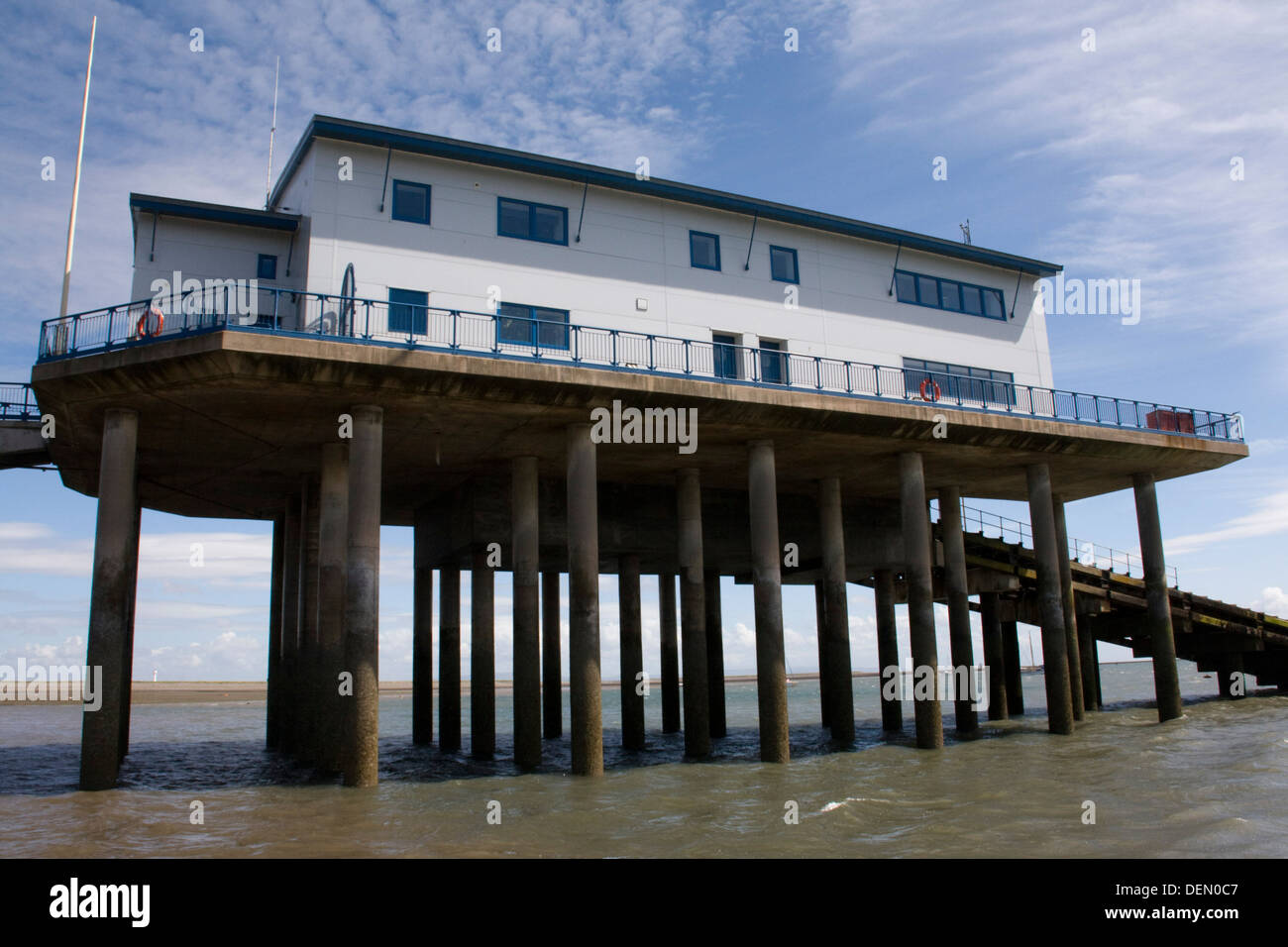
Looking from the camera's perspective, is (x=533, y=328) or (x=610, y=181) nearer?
(x=533, y=328)

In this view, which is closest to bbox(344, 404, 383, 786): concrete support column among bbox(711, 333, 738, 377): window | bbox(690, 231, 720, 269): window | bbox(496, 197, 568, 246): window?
bbox(496, 197, 568, 246): window

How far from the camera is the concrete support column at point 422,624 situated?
3238 centimetres

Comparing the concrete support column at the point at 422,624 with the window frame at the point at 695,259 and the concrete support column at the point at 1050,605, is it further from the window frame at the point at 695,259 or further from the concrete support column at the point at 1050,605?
the concrete support column at the point at 1050,605

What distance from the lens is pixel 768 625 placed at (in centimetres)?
2462

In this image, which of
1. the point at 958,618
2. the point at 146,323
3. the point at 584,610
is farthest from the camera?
the point at 958,618

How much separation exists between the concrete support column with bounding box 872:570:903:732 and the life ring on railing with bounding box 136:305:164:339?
925 inches

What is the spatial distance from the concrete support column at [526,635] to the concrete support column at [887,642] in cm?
1308

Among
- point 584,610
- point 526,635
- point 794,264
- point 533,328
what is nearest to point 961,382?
point 794,264

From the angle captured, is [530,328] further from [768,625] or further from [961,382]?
[961,382]

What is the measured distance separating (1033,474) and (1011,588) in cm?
598

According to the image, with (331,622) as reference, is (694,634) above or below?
below

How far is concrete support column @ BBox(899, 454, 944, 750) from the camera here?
26.1 meters

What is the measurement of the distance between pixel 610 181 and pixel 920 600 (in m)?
14.2
